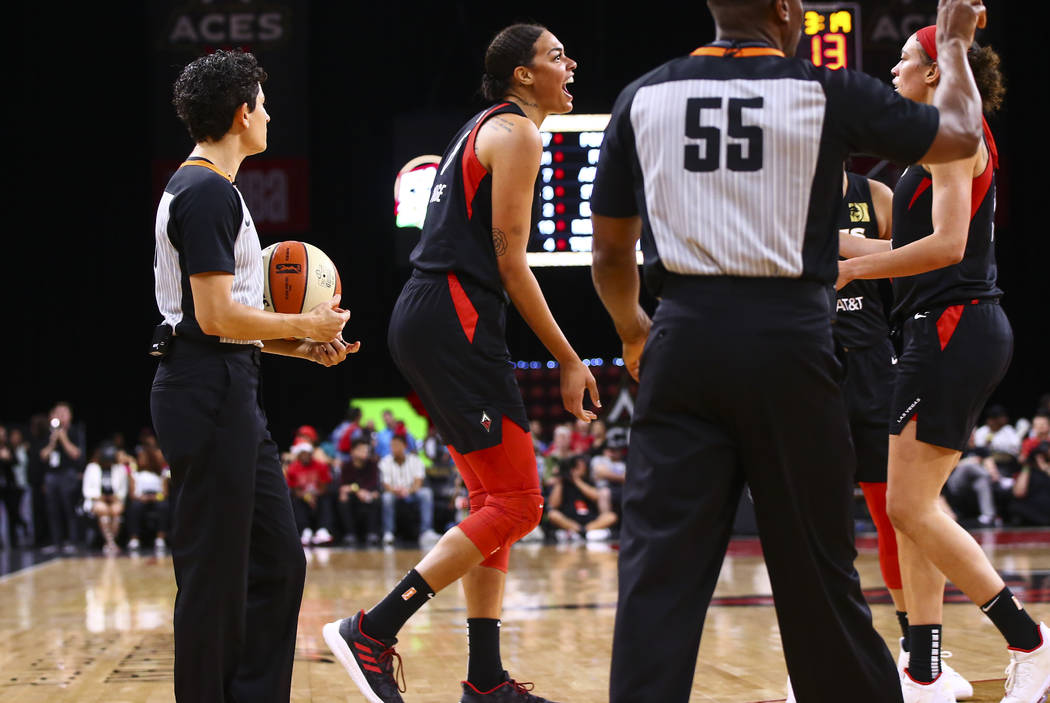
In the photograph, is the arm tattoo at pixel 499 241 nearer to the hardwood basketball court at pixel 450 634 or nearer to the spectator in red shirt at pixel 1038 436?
the hardwood basketball court at pixel 450 634

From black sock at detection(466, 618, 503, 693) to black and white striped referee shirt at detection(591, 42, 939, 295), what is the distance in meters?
1.82

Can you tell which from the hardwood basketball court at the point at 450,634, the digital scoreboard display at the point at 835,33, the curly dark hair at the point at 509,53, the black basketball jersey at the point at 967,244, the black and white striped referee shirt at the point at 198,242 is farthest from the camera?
the digital scoreboard display at the point at 835,33

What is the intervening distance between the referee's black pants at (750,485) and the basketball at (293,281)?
167 centimetres

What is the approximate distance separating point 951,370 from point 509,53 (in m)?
1.81

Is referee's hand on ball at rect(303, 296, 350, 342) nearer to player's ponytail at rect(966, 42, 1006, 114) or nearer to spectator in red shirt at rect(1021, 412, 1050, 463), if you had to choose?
player's ponytail at rect(966, 42, 1006, 114)

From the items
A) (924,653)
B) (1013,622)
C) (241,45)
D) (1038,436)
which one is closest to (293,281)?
(924,653)

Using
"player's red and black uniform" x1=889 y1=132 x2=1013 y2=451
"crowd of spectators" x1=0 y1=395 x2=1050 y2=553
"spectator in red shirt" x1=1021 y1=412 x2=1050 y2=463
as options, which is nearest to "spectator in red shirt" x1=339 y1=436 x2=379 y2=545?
"crowd of spectators" x1=0 y1=395 x2=1050 y2=553

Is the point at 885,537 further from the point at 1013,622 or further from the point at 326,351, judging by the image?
the point at 326,351

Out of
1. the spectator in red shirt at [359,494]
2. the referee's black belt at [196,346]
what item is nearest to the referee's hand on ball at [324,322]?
the referee's black belt at [196,346]

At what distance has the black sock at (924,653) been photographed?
364cm

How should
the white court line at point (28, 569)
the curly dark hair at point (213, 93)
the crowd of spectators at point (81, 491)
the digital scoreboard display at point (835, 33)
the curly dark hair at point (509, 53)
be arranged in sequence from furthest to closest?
the crowd of spectators at point (81, 491)
the digital scoreboard display at point (835, 33)
the white court line at point (28, 569)
the curly dark hair at point (509, 53)
the curly dark hair at point (213, 93)

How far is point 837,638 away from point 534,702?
169 cm

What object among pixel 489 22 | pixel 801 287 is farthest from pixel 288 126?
pixel 801 287

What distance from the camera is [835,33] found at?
1060cm
